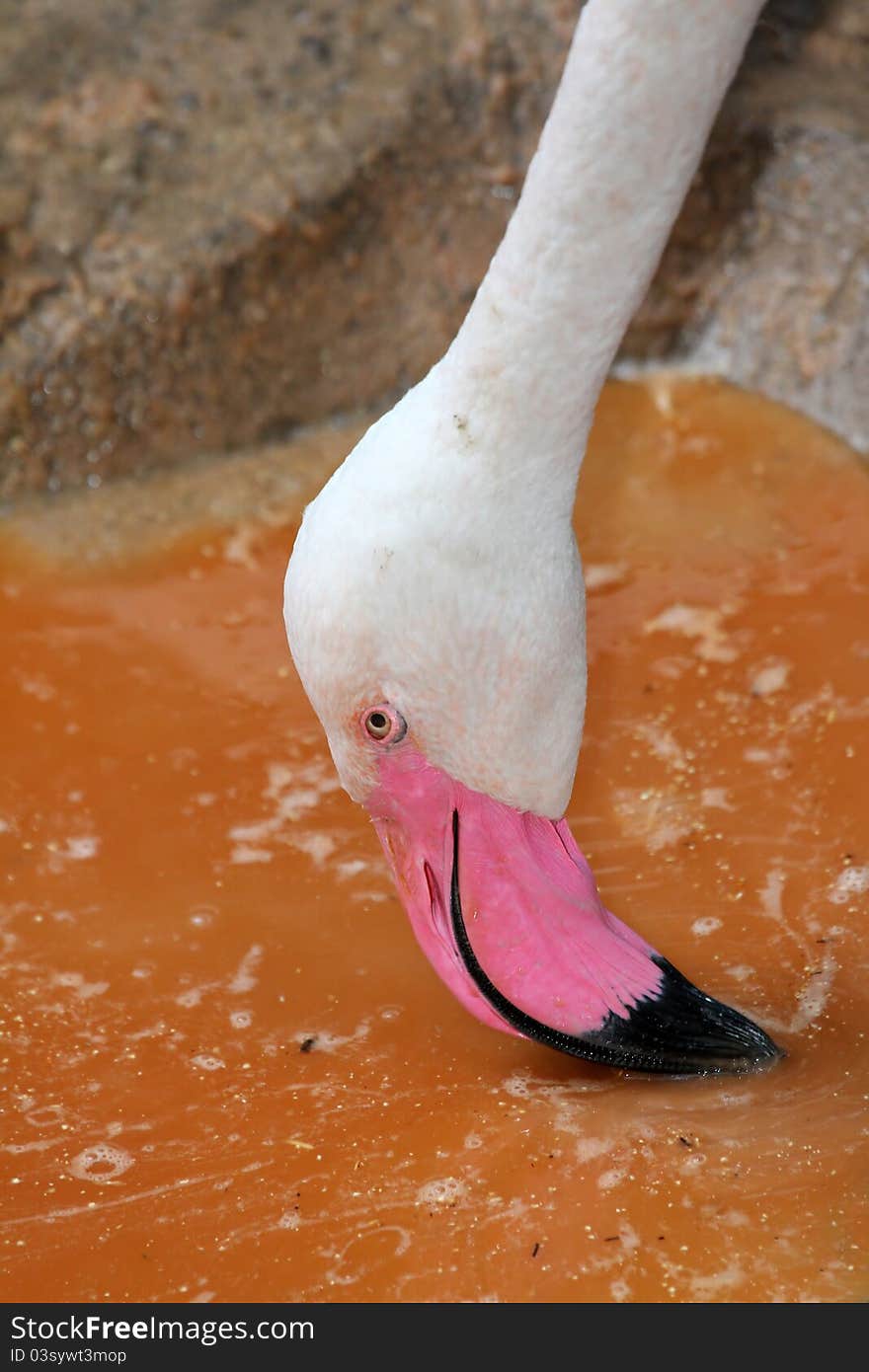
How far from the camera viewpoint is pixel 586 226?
202 centimetres

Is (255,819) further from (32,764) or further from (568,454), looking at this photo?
(568,454)

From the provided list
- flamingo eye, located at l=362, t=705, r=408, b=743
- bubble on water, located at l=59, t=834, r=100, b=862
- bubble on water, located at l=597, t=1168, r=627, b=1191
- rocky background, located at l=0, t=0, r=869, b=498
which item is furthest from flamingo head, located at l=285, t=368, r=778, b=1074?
rocky background, located at l=0, t=0, r=869, b=498

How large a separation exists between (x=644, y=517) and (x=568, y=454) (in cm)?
153

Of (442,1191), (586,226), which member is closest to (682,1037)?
(442,1191)

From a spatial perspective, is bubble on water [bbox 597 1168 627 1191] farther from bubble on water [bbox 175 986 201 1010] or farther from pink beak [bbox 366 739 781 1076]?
bubble on water [bbox 175 986 201 1010]

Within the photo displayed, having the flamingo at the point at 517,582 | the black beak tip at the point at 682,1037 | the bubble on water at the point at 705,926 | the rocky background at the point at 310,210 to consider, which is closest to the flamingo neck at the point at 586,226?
the flamingo at the point at 517,582

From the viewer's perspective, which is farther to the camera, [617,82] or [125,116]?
[125,116]

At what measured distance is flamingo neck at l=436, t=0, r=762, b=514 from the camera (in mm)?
1949

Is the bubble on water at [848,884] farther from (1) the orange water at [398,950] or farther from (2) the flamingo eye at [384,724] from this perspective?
(2) the flamingo eye at [384,724]

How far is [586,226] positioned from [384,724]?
26.7 inches

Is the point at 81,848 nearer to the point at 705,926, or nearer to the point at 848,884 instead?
the point at 705,926

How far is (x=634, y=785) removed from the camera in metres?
2.86

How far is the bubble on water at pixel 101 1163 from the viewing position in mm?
2176

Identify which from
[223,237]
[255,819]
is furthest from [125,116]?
[255,819]
